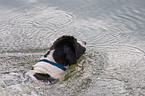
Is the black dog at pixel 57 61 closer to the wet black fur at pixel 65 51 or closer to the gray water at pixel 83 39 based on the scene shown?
the wet black fur at pixel 65 51

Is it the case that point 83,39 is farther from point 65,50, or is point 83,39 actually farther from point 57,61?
point 57,61

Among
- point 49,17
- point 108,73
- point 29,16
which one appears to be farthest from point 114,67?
point 29,16

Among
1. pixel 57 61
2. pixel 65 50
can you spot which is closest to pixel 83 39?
pixel 65 50

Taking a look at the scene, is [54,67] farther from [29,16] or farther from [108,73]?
[29,16]

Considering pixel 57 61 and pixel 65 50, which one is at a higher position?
pixel 65 50

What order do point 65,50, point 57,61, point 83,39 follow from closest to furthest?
point 57,61 < point 65,50 < point 83,39

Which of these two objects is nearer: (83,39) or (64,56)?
(64,56)

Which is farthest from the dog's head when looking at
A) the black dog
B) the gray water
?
the gray water

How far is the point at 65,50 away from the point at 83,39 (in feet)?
4.76

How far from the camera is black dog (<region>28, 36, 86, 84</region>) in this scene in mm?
3693

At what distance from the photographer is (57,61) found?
3.88 m

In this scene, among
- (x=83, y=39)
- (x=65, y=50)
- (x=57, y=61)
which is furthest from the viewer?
(x=83, y=39)

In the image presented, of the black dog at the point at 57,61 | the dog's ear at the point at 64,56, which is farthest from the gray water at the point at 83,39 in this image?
the dog's ear at the point at 64,56

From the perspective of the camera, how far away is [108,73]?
13.7ft
